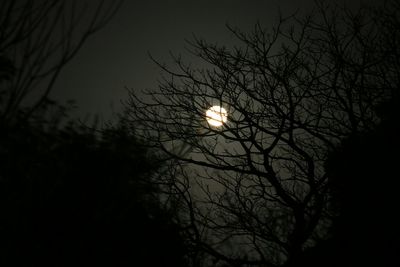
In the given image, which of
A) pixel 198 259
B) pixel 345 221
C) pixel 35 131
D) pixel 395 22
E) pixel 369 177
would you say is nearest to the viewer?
pixel 35 131

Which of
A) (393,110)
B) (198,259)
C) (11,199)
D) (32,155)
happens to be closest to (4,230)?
(11,199)

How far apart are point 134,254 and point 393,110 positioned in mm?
5346

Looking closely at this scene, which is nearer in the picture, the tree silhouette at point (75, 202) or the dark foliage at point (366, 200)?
the tree silhouette at point (75, 202)

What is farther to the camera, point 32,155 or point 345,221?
point 345,221

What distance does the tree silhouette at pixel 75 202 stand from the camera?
117 inches

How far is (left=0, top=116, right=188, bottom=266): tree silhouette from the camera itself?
2975 millimetres

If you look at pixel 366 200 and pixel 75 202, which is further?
pixel 366 200

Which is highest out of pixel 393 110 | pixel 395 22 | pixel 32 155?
pixel 395 22

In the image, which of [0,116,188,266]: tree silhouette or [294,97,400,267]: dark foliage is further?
[294,97,400,267]: dark foliage

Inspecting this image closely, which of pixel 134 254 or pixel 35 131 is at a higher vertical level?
pixel 35 131

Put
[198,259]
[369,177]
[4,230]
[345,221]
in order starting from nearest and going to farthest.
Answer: [4,230] → [369,177] → [345,221] → [198,259]

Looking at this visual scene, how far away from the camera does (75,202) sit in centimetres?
444

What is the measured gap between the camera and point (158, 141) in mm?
6785

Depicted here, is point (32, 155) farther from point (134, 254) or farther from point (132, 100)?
point (132, 100)
